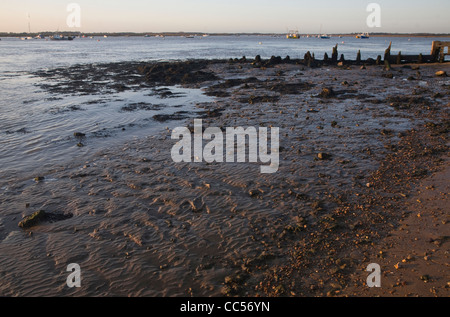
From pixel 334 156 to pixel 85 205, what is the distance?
8535 mm

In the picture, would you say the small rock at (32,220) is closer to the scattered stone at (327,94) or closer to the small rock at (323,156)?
Result: the small rock at (323,156)

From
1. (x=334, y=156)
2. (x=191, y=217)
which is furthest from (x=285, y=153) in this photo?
(x=191, y=217)

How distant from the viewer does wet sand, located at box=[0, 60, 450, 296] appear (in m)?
5.90

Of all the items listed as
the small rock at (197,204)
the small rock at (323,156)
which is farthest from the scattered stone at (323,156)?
the small rock at (197,204)

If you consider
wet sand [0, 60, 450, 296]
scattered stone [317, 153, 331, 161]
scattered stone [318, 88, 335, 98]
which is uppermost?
scattered stone [318, 88, 335, 98]

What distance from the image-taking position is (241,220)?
793 cm

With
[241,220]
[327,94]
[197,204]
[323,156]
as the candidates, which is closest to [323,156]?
[323,156]

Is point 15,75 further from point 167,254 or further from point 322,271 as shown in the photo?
point 322,271

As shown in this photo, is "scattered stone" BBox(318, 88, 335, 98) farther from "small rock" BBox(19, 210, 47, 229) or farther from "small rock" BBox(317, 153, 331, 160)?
"small rock" BBox(19, 210, 47, 229)

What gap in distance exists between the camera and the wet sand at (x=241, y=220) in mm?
5898

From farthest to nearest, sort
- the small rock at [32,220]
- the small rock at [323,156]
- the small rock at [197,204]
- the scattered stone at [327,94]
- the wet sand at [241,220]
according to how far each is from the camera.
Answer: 1. the scattered stone at [327,94]
2. the small rock at [323,156]
3. the small rock at [197,204]
4. the small rock at [32,220]
5. the wet sand at [241,220]

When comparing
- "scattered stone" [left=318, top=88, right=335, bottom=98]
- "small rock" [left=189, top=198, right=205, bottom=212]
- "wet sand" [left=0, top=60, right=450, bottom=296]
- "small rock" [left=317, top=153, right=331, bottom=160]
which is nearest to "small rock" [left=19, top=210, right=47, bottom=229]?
"wet sand" [left=0, top=60, right=450, bottom=296]

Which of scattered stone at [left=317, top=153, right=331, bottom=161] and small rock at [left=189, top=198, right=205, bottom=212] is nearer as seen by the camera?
small rock at [left=189, top=198, right=205, bottom=212]

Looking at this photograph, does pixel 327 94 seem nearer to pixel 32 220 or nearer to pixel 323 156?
pixel 323 156
